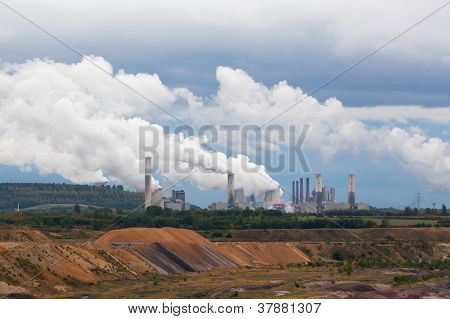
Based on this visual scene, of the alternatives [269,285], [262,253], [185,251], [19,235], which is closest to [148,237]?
[185,251]

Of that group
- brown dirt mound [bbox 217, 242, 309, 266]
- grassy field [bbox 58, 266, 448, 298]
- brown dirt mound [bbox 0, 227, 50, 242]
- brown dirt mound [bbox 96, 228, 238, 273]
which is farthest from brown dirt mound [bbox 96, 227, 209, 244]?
grassy field [bbox 58, 266, 448, 298]

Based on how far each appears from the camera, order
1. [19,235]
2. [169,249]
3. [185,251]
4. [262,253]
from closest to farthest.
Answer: [169,249] < [185,251] < [19,235] < [262,253]

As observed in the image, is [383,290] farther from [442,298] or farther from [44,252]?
[44,252]

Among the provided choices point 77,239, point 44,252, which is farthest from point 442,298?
point 77,239

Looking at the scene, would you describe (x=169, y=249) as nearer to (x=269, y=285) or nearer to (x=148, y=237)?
(x=148, y=237)

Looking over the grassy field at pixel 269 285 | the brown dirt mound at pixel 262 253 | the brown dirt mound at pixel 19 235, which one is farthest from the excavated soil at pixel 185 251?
the brown dirt mound at pixel 19 235

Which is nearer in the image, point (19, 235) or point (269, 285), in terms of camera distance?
point (269, 285)

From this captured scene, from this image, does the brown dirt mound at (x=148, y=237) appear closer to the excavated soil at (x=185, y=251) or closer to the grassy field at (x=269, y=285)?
the excavated soil at (x=185, y=251)
